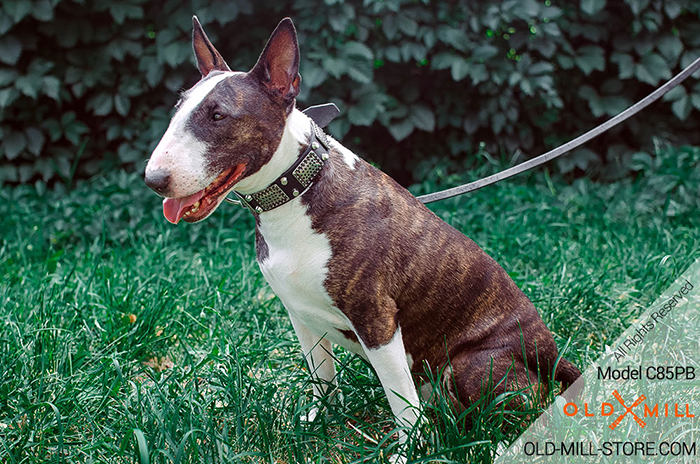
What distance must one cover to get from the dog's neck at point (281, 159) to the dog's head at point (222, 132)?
26 millimetres

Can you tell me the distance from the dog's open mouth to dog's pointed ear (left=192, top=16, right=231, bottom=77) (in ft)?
1.32

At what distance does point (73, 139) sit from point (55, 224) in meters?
0.75

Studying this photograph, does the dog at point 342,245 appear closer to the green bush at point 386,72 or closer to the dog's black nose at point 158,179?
the dog's black nose at point 158,179

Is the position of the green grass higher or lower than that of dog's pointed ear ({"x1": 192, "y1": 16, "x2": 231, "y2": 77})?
lower

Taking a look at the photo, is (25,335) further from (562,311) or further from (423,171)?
(423,171)

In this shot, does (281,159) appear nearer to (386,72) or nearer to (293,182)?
(293,182)

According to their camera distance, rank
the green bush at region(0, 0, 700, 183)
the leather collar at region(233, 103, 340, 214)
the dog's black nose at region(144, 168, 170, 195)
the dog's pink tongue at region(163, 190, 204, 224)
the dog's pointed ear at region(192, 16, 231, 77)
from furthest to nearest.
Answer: the green bush at region(0, 0, 700, 183) < the dog's pointed ear at region(192, 16, 231, 77) < the leather collar at region(233, 103, 340, 214) < the dog's pink tongue at region(163, 190, 204, 224) < the dog's black nose at region(144, 168, 170, 195)

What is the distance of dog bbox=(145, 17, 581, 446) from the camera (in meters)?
1.68

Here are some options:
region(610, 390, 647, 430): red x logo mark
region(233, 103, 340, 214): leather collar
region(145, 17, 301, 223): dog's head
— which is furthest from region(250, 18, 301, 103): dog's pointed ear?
region(610, 390, 647, 430): red x logo mark

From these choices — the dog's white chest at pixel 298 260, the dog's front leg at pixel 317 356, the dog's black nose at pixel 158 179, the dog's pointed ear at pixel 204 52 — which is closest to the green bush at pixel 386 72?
the dog's pointed ear at pixel 204 52

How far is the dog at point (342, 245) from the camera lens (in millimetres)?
1683

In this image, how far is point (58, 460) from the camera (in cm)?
178

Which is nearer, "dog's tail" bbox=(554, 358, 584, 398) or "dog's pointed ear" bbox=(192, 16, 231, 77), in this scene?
"dog's pointed ear" bbox=(192, 16, 231, 77)

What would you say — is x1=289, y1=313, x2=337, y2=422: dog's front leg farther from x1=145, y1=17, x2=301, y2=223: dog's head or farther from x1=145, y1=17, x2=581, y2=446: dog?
x1=145, y1=17, x2=301, y2=223: dog's head
